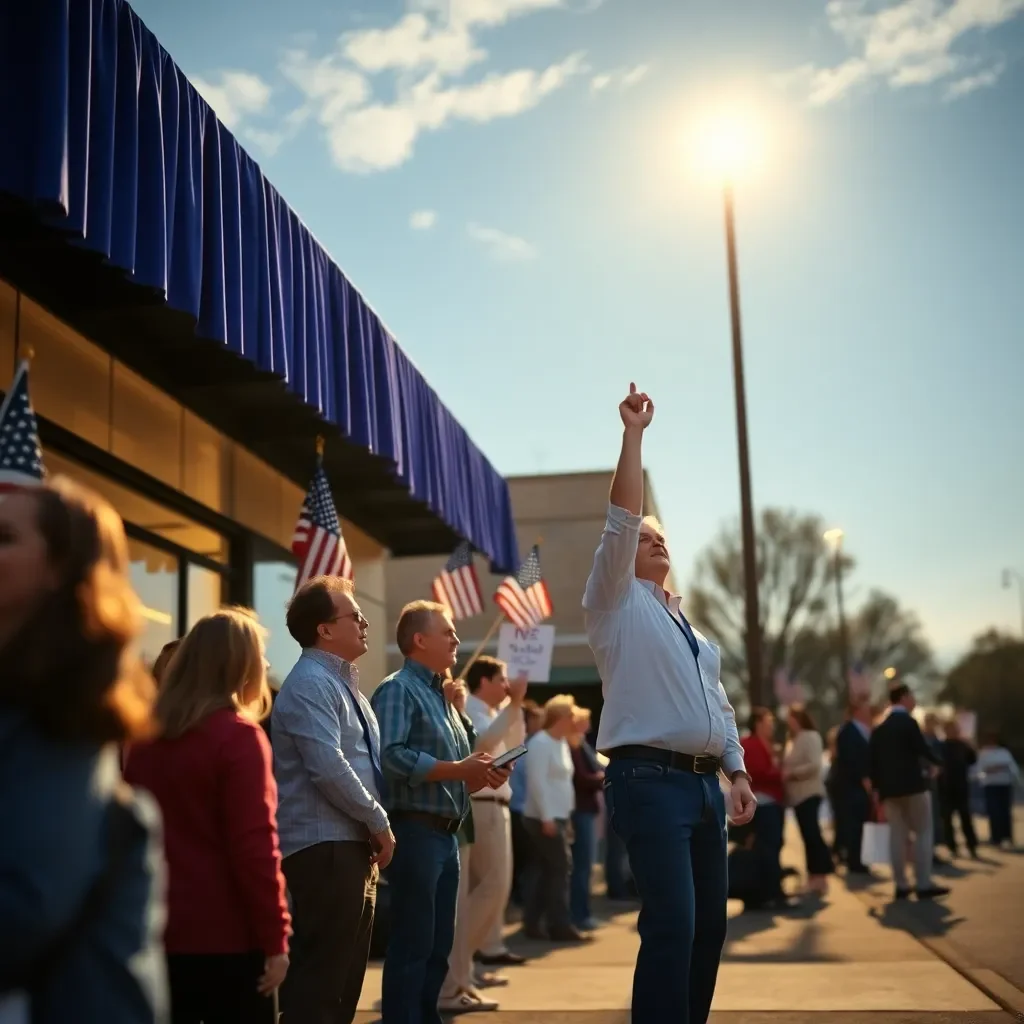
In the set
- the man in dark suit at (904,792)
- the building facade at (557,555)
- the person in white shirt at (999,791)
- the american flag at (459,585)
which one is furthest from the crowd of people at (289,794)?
the building facade at (557,555)

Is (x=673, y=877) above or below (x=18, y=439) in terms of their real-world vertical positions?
below

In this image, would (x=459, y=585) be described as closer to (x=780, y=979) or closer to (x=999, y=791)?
(x=780, y=979)

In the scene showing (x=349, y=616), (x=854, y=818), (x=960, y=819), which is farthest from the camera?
(x=960, y=819)

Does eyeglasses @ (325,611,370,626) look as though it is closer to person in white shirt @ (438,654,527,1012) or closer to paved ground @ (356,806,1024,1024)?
person in white shirt @ (438,654,527,1012)

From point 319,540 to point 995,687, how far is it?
211ft

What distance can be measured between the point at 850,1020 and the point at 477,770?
258cm

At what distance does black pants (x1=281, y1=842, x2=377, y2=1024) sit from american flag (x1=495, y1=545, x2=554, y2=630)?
772cm

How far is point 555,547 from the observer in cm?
3192

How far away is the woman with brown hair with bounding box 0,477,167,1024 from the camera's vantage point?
2.01m

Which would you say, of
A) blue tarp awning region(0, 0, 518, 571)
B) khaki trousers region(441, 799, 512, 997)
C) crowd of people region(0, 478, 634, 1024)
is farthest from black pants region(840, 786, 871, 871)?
A: crowd of people region(0, 478, 634, 1024)

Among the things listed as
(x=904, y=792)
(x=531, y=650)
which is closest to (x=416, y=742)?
(x=531, y=650)

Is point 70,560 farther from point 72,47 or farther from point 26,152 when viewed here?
point 72,47

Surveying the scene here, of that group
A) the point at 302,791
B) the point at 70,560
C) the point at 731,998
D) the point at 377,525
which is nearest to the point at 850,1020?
the point at 731,998

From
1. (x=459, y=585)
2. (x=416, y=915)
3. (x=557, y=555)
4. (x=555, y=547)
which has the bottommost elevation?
(x=416, y=915)
